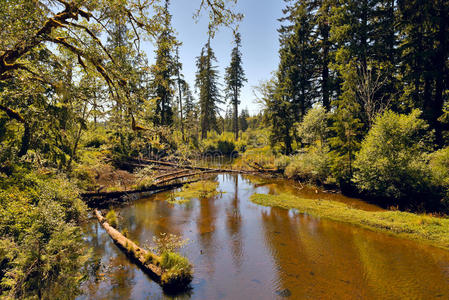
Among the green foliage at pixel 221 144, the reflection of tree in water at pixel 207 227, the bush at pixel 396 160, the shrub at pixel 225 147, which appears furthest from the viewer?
the shrub at pixel 225 147

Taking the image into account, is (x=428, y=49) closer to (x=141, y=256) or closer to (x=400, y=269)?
(x=400, y=269)

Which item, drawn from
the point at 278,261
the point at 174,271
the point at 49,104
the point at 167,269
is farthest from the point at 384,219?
the point at 49,104


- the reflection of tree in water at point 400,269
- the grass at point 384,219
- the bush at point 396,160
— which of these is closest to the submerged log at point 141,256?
the reflection of tree in water at point 400,269

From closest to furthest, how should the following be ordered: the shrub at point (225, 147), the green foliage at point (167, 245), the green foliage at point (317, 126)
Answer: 1. the green foliage at point (167, 245)
2. the green foliage at point (317, 126)
3. the shrub at point (225, 147)

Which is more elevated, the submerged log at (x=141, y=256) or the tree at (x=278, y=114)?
the tree at (x=278, y=114)

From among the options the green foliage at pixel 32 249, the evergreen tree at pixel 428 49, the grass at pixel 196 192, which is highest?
the evergreen tree at pixel 428 49

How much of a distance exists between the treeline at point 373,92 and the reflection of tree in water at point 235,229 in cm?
827

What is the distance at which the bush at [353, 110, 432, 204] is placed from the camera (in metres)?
11.9

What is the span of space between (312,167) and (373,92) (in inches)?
335

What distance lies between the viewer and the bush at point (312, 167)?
1786 centimetres

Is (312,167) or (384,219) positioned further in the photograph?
(312,167)

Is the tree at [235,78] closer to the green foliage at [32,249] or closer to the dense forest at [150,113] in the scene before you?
the dense forest at [150,113]

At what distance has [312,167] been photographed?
61.4 ft

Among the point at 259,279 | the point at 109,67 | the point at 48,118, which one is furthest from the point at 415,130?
the point at 48,118
